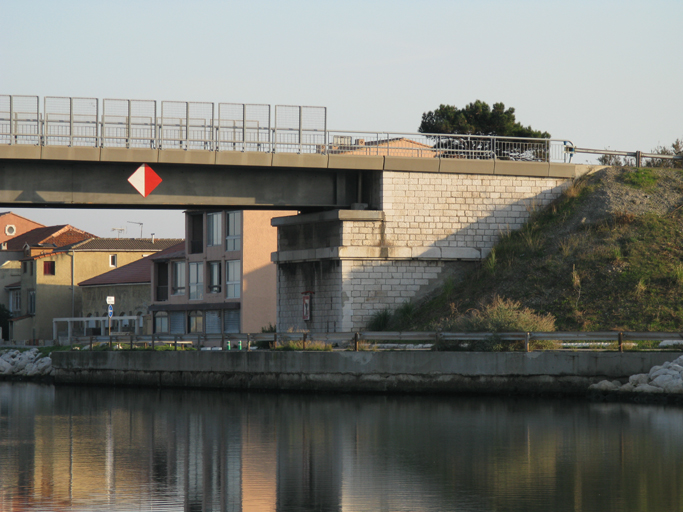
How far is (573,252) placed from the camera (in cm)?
3466

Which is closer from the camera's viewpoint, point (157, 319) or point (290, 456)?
point (290, 456)

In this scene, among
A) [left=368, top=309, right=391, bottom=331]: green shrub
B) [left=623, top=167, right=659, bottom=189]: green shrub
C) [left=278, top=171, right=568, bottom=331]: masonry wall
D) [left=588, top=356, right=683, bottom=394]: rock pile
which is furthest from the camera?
[left=623, top=167, right=659, bottom=189]: green shrub

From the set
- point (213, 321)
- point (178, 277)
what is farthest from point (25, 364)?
point (178, 277)

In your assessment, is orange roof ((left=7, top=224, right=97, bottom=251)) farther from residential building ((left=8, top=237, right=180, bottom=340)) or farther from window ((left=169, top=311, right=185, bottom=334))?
window ((left=169, top=311, right=185, bottom=334))

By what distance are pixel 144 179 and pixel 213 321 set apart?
91.0 ft

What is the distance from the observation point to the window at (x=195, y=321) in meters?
60.4

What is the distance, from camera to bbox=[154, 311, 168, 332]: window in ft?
212

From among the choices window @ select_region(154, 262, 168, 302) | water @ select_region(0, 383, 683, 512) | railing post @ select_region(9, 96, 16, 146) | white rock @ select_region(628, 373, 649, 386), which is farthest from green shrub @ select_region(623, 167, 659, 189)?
window @ select_region(154, 262, 168, 302)

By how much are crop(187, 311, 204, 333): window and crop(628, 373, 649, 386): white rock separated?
39050mm

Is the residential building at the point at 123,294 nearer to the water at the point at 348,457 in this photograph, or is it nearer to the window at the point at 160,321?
the window at the point at 160,321

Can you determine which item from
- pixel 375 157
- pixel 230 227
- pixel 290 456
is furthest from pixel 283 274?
pixel 290 456

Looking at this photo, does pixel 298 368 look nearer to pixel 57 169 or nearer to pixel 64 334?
pixel 57 169

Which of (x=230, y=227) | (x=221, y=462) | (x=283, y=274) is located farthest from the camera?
(x=230, y=227)

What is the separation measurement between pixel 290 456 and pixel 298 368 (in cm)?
1328
